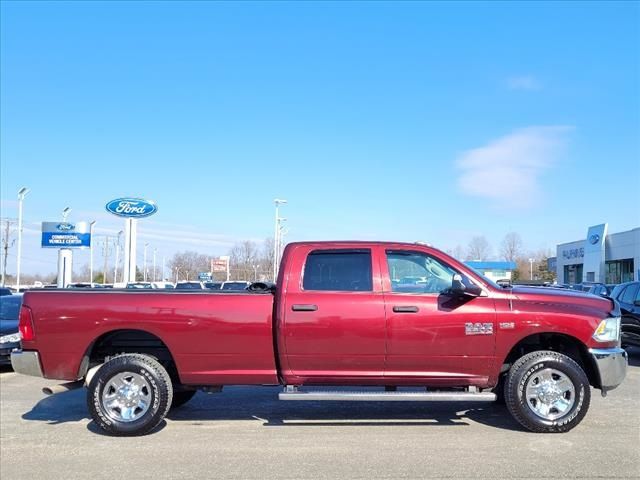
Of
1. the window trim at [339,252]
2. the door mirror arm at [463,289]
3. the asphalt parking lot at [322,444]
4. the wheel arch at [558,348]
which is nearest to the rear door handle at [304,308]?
the window trim at [339,252]

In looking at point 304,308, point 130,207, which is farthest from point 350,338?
point 130,207

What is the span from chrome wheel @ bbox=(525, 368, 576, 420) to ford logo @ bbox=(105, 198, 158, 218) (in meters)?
30.3

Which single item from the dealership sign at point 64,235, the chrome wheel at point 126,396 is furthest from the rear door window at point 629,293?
the dealership sign at point 64,235

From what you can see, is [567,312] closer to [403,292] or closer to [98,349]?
[403,292]

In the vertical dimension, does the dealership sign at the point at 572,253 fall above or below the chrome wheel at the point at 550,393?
above

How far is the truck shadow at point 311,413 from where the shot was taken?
261 inches

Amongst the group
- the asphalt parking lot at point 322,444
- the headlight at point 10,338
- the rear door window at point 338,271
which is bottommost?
the asphalt parking lot at point 322,444

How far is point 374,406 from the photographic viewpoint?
24.4 ft

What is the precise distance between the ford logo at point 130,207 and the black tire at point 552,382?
30281 mm

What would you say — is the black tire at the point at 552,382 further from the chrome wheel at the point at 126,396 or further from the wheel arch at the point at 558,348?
the chrome wheel at the point at 126,396

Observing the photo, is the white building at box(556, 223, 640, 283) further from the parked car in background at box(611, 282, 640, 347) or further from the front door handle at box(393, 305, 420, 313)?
the front door handle at box(393, 305, 420, 313)

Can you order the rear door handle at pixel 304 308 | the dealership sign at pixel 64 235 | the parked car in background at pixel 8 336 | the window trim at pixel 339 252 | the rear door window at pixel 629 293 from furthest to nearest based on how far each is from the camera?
the dealership sign at pixel 64 235 < the rear door window at pixel 629 293 < the parked car in background at pixel 8 336 < the window trim at pixel 339 252 < the rear door handle at pixel 304 308

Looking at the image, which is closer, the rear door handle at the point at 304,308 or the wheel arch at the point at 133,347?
the rear door handle at the point at 304,308

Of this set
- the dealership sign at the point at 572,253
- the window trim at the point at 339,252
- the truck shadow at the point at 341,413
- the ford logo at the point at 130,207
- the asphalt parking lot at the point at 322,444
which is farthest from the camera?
the dealership sign at the point at 572,253
